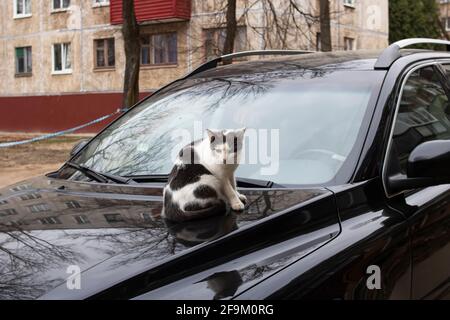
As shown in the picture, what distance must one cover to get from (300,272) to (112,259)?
581 millimetres

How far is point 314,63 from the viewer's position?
3.19 m

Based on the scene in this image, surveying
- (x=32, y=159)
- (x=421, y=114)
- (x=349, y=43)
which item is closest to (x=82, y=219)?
(x=421, y=114)

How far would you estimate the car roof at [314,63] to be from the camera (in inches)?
119

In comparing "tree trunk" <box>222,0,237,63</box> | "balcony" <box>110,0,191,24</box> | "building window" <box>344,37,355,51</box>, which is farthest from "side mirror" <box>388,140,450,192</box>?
"building window" <box>344,37,355,51</box>

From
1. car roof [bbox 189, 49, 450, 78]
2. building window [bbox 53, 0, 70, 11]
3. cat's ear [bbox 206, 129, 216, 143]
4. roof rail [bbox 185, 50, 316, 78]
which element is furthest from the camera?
building window [bbox 53, 0, 70, 11]

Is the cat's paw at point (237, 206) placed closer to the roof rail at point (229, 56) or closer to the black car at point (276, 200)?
the black car at point (276, 200)

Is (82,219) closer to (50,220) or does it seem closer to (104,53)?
(50,220)

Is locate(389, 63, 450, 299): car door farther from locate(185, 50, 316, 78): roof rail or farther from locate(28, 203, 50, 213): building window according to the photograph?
locate(28, 203, 50, 213): building window

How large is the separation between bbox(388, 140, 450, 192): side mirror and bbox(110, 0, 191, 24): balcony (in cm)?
2190

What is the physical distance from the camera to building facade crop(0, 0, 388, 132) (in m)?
23.4

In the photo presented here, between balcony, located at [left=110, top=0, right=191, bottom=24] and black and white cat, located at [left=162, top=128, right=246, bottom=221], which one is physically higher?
balcony, located at [left=110, top=0, right=191, bottom=24]

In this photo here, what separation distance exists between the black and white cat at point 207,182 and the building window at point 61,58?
2619 centimetres
